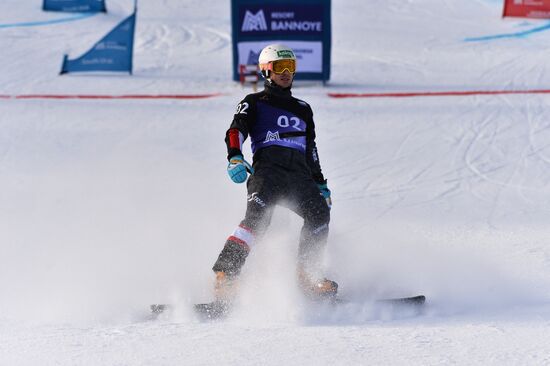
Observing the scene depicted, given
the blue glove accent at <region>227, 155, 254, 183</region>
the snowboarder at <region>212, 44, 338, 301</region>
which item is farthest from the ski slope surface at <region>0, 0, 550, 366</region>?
the blue glove accent at <region>227, 155, 254, 183</region>

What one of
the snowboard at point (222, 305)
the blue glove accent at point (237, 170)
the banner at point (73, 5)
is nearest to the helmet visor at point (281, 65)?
the blue glove accent at point (237, 170)

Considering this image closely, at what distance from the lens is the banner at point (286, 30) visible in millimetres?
14305

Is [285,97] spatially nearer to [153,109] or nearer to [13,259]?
[13,259]

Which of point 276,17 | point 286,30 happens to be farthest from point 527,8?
point 276,17

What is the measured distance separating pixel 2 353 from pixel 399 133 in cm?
811

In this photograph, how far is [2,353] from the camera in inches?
154

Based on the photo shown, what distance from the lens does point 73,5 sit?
20828 mm

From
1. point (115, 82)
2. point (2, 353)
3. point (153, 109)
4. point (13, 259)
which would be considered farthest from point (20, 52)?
point (2, 353)

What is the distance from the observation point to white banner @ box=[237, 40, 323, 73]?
14.4 meters

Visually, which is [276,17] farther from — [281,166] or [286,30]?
[281,166]

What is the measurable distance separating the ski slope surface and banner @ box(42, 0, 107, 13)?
3517 millimetres

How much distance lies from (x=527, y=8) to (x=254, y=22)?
10023 mm

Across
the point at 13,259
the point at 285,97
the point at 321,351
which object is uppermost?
the point at 285,97

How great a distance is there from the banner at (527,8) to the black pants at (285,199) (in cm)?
1737
